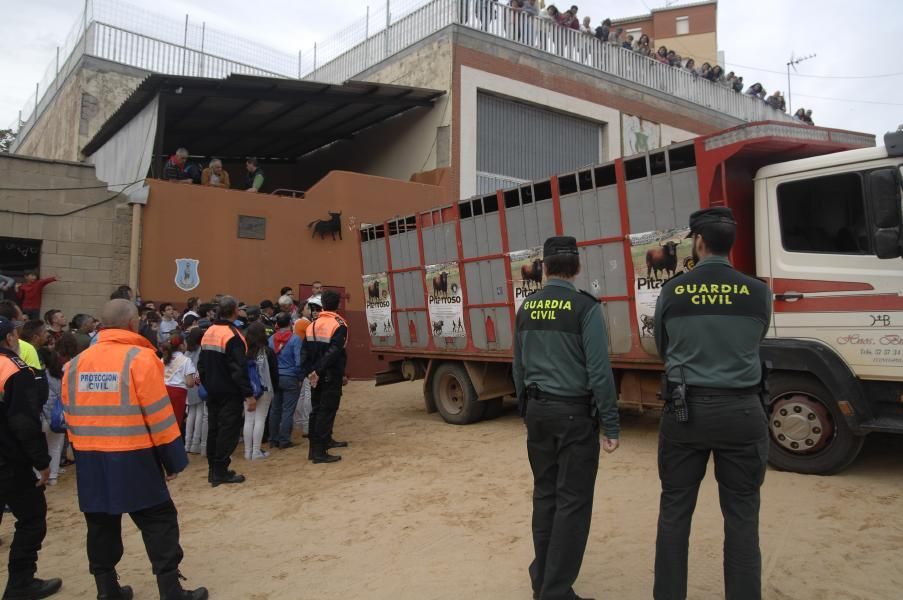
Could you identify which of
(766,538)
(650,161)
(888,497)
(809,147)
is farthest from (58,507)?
(809,147)

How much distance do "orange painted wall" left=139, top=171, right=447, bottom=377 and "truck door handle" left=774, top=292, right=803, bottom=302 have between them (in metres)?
9.63

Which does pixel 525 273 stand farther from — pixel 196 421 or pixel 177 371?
pixel 196 421

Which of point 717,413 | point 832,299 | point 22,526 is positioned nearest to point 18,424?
point 22,526

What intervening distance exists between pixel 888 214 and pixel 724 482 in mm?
3068

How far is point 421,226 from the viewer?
9008mm

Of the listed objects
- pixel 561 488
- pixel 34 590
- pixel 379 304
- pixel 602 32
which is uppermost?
pixel 602 32

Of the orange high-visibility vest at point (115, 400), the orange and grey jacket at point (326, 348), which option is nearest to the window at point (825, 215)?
the orange and grey jacket at point (326, 348)

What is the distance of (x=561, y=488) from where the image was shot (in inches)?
130

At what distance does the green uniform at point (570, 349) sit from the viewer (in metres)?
3.32

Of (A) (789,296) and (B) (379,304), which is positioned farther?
(B) (379,304)

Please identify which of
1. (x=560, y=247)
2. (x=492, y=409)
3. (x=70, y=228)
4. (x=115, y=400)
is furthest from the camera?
(x=70, y=228)

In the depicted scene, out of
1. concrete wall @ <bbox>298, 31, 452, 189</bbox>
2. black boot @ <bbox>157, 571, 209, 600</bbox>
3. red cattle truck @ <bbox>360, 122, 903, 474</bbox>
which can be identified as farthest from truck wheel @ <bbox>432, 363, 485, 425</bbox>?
concrete wall @ <bbox>298, 31, 452, 189</bbox>

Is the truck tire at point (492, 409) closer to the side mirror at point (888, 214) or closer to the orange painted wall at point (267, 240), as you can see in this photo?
the side mirror at point (888, 214)

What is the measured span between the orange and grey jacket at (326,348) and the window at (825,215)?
440 cm
